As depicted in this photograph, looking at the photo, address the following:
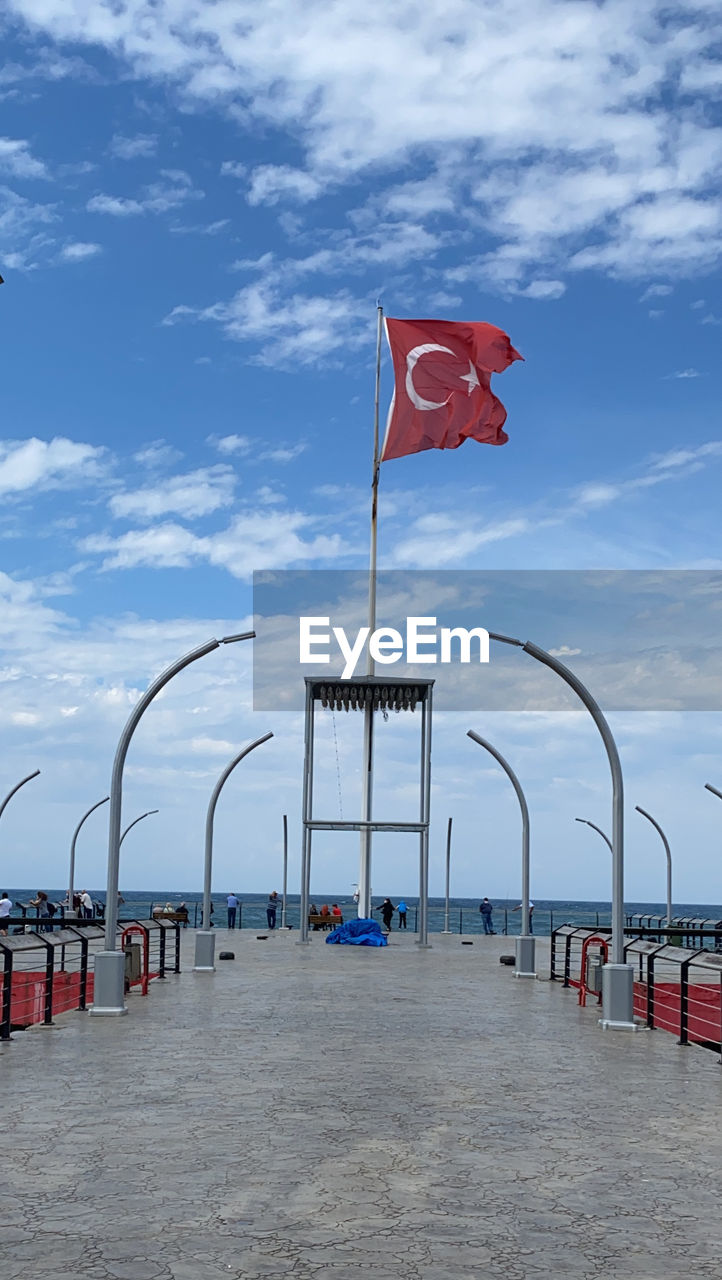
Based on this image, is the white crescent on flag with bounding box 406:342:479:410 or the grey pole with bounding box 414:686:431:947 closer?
the grey pole with bounding box 414:686:431:947

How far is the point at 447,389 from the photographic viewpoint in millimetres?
34750

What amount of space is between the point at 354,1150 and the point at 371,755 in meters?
25.1

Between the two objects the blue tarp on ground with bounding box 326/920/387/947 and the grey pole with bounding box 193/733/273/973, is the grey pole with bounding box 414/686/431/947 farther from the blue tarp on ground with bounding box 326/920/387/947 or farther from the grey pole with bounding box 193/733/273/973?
the grey pole with bounding box 193/733/273/973

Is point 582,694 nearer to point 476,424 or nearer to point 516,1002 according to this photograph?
point 516,1002

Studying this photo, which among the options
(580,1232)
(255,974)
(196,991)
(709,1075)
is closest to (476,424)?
(255,974)

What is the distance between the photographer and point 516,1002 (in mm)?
18703

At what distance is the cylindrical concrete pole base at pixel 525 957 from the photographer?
2312 cm

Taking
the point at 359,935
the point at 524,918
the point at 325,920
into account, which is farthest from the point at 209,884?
the point at 325,920

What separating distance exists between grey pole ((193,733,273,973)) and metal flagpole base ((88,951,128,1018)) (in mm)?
6608

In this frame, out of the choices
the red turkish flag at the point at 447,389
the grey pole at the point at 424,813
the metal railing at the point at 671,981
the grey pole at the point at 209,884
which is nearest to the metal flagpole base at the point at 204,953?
the grey pole at the point at 209,884

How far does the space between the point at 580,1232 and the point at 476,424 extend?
2882 centimetres

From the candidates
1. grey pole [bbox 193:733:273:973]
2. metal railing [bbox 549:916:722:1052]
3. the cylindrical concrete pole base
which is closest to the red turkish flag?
grey pole [bbox 193:733:273:973]

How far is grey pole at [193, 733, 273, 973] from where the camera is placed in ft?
75.9

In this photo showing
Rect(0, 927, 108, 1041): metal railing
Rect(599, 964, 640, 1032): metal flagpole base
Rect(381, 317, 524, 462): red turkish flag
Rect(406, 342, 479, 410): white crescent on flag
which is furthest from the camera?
Rect(406, 342, 479, 410): white crescent on flag
